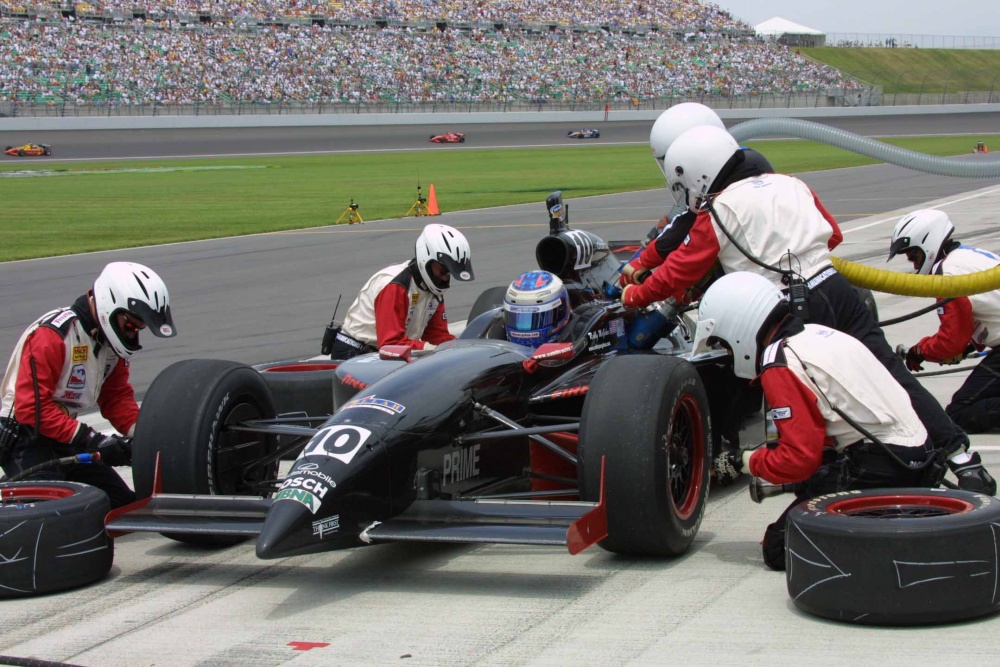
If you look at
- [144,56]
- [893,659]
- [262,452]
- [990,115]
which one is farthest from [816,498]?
[990,115]

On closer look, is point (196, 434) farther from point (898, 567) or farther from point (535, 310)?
point (898, 567)

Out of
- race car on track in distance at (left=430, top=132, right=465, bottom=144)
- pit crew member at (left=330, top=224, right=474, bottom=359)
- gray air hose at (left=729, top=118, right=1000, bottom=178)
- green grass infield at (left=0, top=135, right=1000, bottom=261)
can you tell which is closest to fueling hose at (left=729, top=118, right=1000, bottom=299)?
gray air hose at (left=729, top=118, right=1000, bottom=178)

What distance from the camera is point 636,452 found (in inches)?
201

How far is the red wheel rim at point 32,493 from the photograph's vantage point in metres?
5.57

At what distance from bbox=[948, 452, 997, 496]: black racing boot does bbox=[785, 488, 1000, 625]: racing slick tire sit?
1.31 metres

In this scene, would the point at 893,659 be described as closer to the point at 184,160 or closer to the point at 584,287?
the point at 584,287

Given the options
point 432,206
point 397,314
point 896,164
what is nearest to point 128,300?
point 397,314

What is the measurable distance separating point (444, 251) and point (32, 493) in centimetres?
354

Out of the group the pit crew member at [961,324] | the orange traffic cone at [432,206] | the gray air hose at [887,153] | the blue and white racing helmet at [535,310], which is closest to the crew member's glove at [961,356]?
the pit crew member at [961,324]

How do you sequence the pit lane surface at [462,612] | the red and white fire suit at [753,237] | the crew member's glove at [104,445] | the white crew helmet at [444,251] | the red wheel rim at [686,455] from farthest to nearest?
the white crew helmet at [444,251], the red and white fire suit at [753,237], the crew member's glove at [104,445], the red wheel rim at [686,455], the pit lane surface at [462,612]

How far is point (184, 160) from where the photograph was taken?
164ft

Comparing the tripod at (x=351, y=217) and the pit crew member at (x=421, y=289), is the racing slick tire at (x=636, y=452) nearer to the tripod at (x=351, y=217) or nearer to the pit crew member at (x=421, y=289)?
the pit crew member at (x=421, y=289)

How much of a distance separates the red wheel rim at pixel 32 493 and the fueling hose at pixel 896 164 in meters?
4.28

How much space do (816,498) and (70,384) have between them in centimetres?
383
